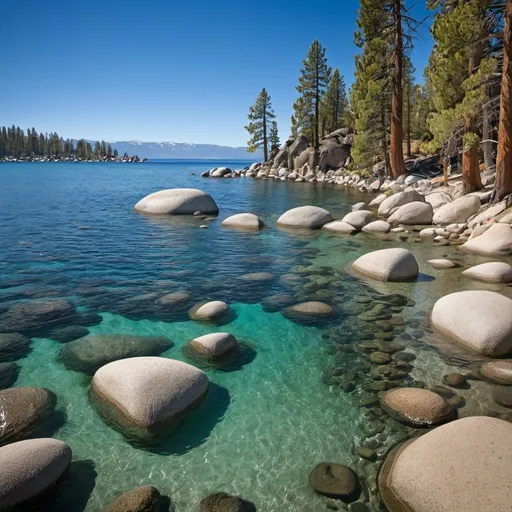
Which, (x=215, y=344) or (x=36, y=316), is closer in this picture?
(x=215, y=344)

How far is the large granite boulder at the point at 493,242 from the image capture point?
1252cm

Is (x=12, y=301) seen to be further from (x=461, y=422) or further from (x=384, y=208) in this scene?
(x=384, y=208)

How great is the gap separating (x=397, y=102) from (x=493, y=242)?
17.4m

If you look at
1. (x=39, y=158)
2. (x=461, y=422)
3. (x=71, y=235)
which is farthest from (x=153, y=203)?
(x=39, y=158)

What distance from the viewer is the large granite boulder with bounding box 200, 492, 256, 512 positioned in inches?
150

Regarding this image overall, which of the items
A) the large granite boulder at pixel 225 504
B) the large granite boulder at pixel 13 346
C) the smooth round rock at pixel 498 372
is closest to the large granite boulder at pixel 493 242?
the smooth round rock at pixel 498 372

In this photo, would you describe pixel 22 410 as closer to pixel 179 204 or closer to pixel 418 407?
pixel 418 407

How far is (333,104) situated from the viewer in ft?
206

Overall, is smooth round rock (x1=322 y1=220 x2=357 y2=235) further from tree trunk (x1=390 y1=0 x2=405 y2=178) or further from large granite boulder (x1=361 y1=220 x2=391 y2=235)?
tree trunk (x1=390 y1=0 x2=405 y2=178)

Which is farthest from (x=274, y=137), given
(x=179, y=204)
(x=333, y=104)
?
(x=179, y=204)

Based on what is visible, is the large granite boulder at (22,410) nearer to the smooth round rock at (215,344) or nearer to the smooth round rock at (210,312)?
the smooth round rock at (215,344)

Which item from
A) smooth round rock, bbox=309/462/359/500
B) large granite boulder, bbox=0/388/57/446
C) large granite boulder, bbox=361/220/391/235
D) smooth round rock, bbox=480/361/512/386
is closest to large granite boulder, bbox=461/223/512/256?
large granite boulder, bbox=361/220/391/235

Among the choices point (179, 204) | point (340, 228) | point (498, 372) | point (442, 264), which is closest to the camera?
point (498, 372)

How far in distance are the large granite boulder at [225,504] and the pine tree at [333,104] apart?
61.8m
